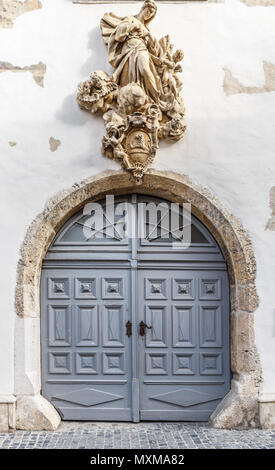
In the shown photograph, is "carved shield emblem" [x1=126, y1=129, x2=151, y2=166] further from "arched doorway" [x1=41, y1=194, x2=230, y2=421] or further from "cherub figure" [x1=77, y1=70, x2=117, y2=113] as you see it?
"arched doorway" [x1=41, y1=194, x2=230, y2=421]

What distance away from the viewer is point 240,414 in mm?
3521

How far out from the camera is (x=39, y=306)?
3.72m

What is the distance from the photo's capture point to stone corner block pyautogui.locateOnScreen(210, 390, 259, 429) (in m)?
3.52

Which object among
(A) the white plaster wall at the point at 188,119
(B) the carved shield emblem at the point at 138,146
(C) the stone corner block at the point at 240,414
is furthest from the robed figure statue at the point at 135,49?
(C) the stone corner block at the point at 240,414

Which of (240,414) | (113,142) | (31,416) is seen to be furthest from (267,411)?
(113,142)

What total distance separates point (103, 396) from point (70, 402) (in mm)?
307

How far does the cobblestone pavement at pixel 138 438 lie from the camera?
3.25 meters

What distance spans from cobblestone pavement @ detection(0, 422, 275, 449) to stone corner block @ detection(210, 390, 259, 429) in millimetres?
53

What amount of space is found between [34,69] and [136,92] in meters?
0.95

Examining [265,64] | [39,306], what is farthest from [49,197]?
[265,64]

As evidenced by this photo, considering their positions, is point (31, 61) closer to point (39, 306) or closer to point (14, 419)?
point (39, 306)

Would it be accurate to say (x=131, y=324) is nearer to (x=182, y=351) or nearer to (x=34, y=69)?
(x=182, y=351)

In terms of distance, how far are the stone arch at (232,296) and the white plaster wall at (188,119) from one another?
83 millimetres

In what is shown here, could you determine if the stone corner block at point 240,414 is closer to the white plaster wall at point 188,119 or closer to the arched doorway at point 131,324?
the arched doorway at point 131,324
